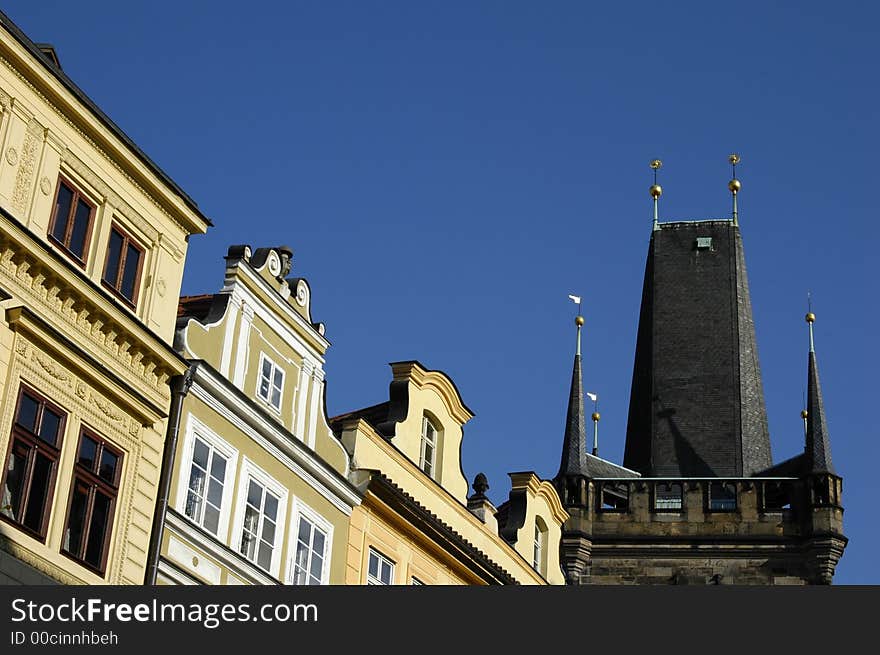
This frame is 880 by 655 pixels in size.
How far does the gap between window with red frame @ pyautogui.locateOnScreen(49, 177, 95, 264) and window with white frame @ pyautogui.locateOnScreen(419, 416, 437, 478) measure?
8.65 metres

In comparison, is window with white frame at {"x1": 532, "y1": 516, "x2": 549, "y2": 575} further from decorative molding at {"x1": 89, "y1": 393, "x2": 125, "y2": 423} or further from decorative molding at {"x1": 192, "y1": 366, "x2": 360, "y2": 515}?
decorative molding at {"x1": 89, "y1": 393, "x2": 125, "y2": 423}

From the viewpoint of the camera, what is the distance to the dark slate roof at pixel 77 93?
1892 centimetres

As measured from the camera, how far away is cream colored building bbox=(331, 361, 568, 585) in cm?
2494

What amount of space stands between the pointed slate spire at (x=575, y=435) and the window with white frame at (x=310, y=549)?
2143 centimetres

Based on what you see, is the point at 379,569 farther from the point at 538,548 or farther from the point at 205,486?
the point at 538,548

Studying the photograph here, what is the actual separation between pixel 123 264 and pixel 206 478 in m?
2.75

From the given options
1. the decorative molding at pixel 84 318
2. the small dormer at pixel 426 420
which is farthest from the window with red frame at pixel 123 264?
the small dormer at pixel 426 420

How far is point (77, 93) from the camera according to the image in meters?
19.9

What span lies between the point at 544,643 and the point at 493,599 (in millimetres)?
569

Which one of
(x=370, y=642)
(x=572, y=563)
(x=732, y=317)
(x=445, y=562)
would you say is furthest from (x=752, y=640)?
(x=732, y=317)

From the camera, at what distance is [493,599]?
12.1 meters

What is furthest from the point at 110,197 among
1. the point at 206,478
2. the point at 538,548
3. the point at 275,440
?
the point at 538,548

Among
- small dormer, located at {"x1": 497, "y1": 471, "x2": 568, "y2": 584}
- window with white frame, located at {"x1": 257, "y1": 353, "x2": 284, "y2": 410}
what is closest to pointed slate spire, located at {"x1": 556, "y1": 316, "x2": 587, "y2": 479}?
small dormer, located at {"x1": 497, "y1": 471, "x2": 568, "y2": 584}

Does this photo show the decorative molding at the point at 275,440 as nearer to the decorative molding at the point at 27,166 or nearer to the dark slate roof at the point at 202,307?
the dark slate roof at the point at 202,307
